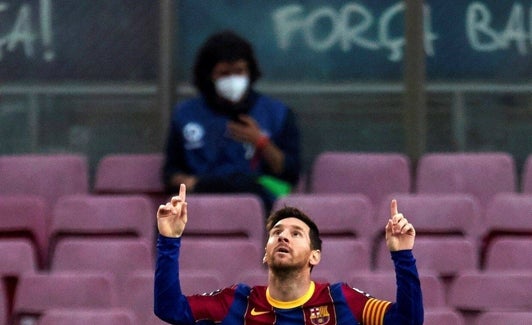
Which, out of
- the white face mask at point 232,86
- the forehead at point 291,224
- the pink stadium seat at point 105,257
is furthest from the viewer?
the white face mask at point 232,86

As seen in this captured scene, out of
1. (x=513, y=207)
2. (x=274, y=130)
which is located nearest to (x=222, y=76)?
(x=274, y=130)

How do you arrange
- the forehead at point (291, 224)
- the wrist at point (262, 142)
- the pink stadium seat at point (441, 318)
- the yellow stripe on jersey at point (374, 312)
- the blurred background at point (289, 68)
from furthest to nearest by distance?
the blurred background at point (289, 68)
the wrist at point (262, 142)
the pink stadium seat at point (441, 318)
the forehead at point (291, 224)
the yellow stripe on jersey at point (374, 312)

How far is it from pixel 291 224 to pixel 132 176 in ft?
8.98

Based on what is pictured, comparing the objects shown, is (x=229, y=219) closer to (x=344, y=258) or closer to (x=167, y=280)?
(x=344, y=258)

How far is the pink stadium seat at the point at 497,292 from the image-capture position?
21.5ft

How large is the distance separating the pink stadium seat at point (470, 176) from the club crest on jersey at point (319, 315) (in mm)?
2554

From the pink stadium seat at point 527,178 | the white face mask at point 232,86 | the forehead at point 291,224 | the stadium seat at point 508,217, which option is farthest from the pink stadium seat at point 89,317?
the pink stadium seat at point 527,178

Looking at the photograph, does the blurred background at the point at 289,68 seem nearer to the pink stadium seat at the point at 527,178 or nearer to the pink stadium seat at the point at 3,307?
the pink stadium seat at the point at 527,178

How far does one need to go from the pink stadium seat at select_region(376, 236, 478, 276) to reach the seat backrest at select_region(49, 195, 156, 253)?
1.22 metres

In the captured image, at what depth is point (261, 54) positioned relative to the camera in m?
8.91

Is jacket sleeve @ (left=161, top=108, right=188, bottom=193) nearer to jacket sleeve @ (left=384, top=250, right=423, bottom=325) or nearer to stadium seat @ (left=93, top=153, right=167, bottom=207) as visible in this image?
stadium seat @ (left=93, top=153, right=167, bottom=207)

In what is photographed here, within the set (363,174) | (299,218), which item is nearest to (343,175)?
(363,174)

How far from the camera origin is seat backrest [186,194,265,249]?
7293mm

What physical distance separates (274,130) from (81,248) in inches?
50.5
